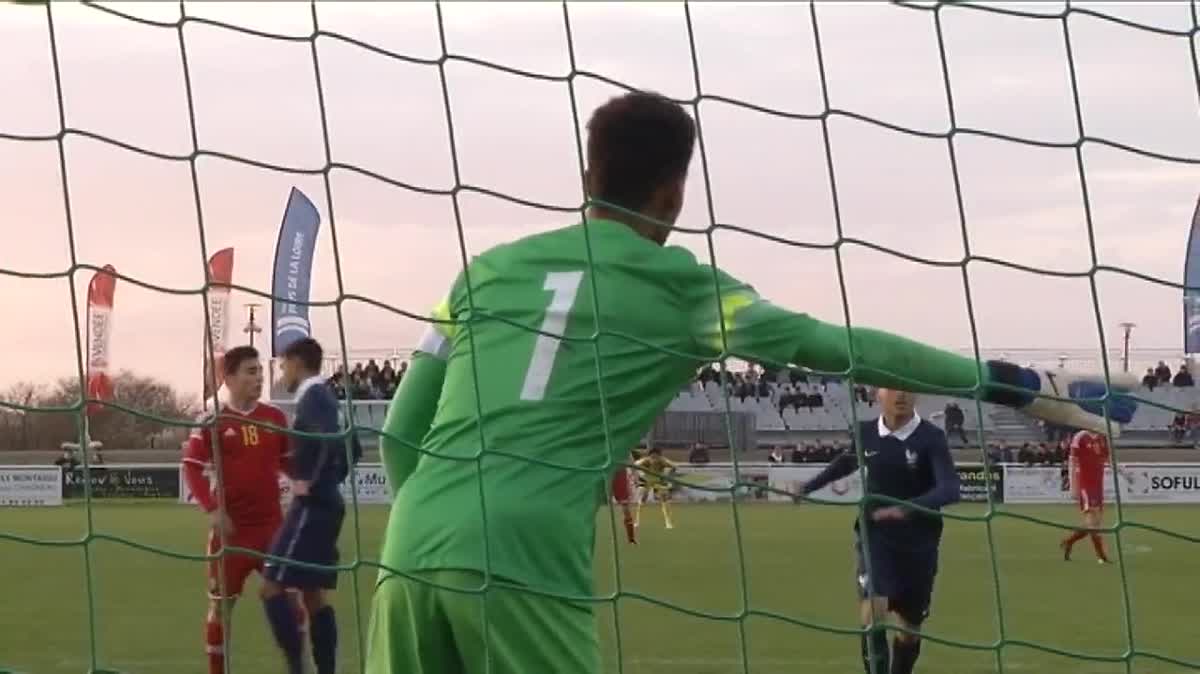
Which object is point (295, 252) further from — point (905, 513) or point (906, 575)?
point (906, 575)

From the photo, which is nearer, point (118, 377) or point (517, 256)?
point (517, 256)

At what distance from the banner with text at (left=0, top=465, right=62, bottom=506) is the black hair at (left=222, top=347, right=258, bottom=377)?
66.5 feet

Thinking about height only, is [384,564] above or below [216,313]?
below

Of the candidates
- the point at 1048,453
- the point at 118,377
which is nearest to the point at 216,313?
the point at 118,377

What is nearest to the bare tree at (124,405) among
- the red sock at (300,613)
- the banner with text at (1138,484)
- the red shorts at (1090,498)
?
the red sock at (300,613)

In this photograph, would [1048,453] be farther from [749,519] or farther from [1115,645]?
[1115,645]

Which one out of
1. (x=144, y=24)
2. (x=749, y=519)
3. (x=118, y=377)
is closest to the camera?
(x=144, y=24)

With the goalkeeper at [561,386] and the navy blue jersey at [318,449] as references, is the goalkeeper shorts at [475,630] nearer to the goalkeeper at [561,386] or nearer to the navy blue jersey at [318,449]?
the goalkeeper at [561,386]

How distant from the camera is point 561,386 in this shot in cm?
267

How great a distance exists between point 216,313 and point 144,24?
128 centimetres

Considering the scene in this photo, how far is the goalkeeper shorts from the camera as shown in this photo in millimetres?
2590

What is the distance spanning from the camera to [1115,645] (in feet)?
31.1

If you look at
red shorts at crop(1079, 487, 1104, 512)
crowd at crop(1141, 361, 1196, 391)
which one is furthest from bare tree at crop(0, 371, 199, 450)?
red shorts at crop(1079, 487, 1104, 512)

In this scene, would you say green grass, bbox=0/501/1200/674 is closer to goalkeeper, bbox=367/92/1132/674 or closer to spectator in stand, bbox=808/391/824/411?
goalkeeper, bbox=367/92/1132/674
